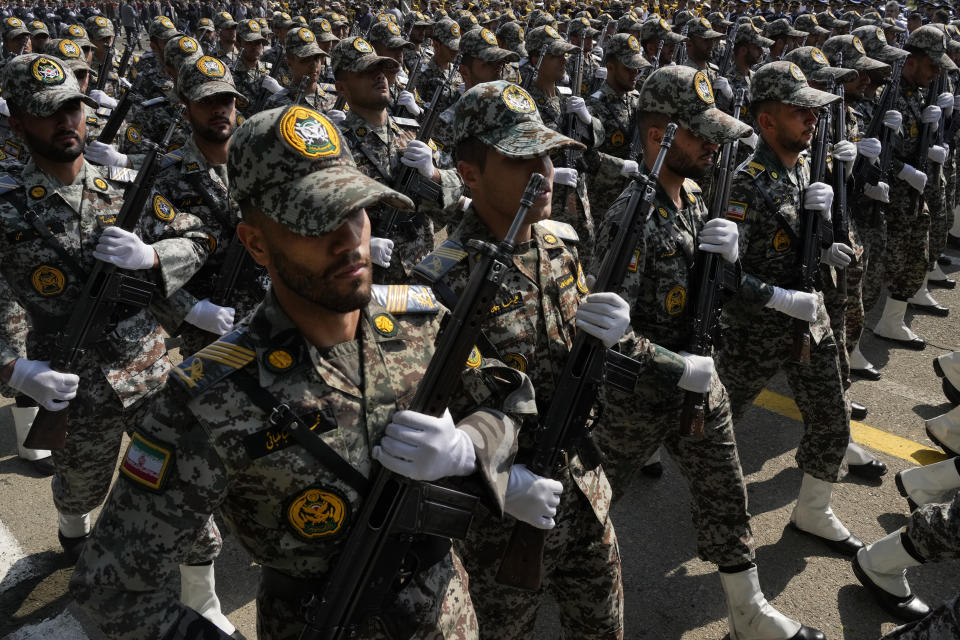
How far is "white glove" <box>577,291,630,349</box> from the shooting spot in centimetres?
283

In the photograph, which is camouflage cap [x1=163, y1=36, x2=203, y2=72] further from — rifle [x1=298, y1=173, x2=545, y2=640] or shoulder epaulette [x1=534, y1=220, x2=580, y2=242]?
rifle [x1=298, y1=173, x2=545, y2=640]

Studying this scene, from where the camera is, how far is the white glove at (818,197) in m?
4.38

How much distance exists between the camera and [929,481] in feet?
15.0

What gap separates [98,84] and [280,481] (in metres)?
9.88

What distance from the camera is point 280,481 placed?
76.4 inches

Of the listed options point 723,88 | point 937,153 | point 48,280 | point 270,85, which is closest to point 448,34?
point 270,85

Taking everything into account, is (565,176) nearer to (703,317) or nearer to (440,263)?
(703,317)

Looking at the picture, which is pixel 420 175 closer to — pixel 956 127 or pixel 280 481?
pixel 280 481

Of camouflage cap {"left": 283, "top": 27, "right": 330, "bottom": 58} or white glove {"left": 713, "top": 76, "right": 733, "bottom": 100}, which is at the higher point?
camouflage cap {"left": 283, "top": 27, "right": 330, "bottom": 58}

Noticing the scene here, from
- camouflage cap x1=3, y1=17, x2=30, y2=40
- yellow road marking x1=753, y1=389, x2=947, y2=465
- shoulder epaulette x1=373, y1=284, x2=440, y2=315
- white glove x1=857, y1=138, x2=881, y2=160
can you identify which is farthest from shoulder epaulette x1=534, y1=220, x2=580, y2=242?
camouflage cap x1=3, y1=17, x2=30, y2=40

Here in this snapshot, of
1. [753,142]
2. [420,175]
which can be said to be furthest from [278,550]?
[753,142]

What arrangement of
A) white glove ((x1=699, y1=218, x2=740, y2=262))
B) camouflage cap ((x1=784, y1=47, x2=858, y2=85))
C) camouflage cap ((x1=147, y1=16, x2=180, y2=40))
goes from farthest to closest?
camouflage cap ((x1=147, y1=16, x2=180, y2=40))
camouflage cap ((x1=784, y1=47, x2=858, y2=85))
white glove ((x1=699, y1=218, x2=740, y2=262))

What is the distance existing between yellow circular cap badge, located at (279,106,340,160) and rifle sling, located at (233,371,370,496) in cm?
60

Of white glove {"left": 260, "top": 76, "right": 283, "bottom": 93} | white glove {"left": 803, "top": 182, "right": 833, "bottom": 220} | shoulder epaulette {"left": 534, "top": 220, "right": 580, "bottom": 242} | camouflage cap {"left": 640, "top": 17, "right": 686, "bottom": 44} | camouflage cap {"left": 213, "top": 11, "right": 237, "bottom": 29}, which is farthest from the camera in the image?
camouflage cap {"left": 213, "top": 11, "right": 237, "bottom": 29}
